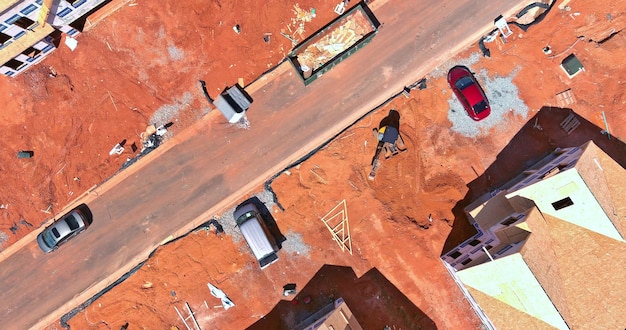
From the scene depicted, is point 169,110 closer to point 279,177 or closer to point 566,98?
point 279,177

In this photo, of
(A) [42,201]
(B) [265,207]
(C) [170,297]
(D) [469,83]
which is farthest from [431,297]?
(A) [42,201]

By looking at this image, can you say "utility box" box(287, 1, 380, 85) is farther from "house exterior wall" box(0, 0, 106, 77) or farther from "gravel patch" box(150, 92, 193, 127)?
"house exterior wall" box(0, 0, 106, 77)

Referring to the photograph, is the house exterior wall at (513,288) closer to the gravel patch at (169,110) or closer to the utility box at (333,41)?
the utility box at (333,41)

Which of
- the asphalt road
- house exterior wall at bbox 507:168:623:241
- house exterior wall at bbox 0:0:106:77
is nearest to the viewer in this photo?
house exterior wall at bbox 507:168:623:241

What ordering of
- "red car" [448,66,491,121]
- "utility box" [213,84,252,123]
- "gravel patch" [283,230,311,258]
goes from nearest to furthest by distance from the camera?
"red car" [448,66,491,121]
"utility box" [213,84,252,123]
"gravel patch" [283,230,311,258]

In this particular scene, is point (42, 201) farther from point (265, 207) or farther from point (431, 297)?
point (431, 297)

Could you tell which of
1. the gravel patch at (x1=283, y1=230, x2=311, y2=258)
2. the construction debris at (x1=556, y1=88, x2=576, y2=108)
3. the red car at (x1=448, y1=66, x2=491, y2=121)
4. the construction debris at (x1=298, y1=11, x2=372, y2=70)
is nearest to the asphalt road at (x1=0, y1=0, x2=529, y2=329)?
the construction debris at (x1=298, y1=11, x2=372, y2=70)
